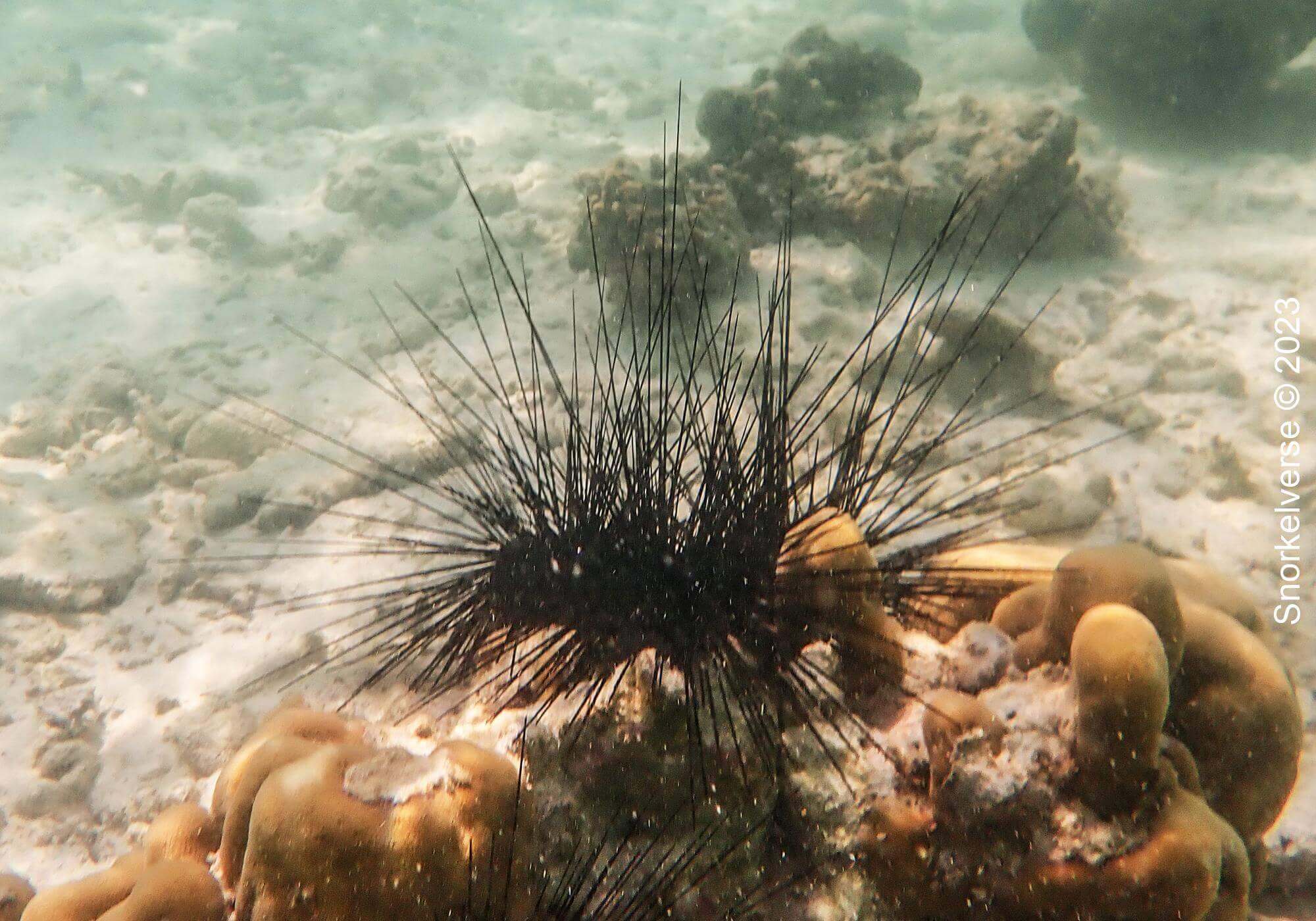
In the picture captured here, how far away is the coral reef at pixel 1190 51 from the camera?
10094 mm

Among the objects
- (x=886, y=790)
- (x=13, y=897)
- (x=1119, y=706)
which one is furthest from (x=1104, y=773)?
(x=13, y=897)

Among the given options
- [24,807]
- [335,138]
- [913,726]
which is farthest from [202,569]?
[335,138]

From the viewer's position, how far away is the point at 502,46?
17.9 metres

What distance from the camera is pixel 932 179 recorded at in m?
7.00

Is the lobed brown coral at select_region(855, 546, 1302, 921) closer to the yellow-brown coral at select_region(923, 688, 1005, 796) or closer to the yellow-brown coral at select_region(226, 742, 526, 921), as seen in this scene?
the yellow-brown coral at select_region(923, 688, 1005, 796)

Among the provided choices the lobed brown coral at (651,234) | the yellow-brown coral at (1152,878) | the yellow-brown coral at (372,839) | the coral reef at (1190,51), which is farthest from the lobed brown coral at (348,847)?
the coral reef at (1190,51)

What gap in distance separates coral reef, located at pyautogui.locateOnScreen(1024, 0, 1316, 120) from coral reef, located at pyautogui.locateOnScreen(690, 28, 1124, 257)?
4618mm

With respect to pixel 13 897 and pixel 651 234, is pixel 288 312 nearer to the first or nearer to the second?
pixel 651 234

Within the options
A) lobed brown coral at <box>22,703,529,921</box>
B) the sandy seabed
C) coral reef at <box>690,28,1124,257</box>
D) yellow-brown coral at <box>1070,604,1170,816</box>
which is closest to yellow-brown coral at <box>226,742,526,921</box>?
lobed brown coral at <box>22,703,529,921</box>

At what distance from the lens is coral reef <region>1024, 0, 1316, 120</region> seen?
1009cm

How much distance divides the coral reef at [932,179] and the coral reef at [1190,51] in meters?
4.62

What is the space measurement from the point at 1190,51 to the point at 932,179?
22.2 feet

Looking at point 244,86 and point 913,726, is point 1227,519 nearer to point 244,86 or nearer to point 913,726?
point 913,726

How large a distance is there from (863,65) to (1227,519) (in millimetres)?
7543
